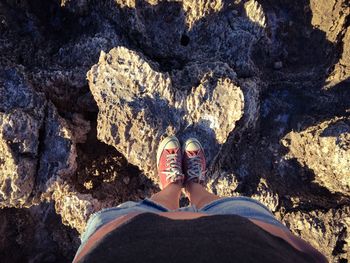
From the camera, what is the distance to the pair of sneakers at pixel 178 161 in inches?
94.3

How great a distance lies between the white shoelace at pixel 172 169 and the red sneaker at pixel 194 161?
0.07m

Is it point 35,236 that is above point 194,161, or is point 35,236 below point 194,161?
below

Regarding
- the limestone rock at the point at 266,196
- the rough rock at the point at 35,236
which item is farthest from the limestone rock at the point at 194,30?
the rough rock at the point at 35,236

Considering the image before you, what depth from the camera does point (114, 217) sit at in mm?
1835

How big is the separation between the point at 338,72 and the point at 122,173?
5.91 ft

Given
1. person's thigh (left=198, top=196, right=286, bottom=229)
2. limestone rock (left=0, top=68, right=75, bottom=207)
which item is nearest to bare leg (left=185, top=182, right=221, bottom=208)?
person's thigh (left=198, top=196, right=286, bottom=229)

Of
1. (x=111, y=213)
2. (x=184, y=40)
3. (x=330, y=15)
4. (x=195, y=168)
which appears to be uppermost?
(x=330, y=15)

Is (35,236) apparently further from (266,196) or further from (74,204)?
(266,196)

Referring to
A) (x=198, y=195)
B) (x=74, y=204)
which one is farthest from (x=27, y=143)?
(x=198, y=195)

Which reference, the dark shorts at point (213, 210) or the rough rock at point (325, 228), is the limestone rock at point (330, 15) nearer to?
the rough rock at point (325, 228)

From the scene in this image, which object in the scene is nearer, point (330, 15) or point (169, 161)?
point (169, 161)

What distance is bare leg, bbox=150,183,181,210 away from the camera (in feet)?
7.39

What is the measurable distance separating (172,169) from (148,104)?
51cm

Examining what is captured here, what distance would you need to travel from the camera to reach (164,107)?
2.35 metres
